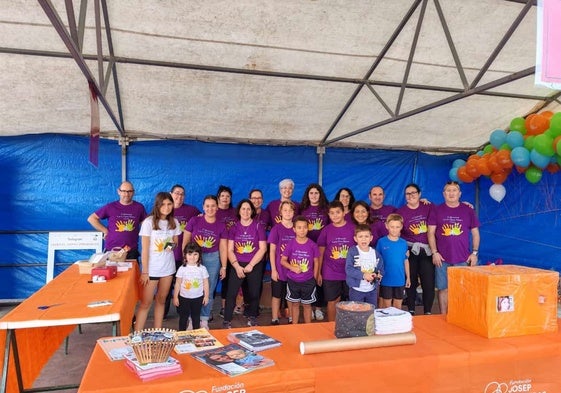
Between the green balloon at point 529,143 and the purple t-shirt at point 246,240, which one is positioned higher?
the green balloon at point 529,143

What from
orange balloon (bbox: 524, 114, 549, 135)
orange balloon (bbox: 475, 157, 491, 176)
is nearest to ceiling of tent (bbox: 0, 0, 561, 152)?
orange balloon (bbox: 524, 114, 549, 135)

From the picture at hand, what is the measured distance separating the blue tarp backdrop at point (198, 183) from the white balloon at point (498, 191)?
0.23 m

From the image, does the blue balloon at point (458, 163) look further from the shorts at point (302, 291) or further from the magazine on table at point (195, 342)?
the magazine on table at point (195, 342)

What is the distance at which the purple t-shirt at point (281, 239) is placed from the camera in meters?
3.38

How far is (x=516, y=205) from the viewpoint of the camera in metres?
5.51

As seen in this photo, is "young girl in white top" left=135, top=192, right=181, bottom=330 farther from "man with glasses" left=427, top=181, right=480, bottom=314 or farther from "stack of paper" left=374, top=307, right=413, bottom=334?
"man with glasses" left=427, top=181, right=480, bottom=314

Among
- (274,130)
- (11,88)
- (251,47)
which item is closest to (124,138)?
(11,88)

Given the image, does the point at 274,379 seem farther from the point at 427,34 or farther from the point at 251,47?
the point at 427,34

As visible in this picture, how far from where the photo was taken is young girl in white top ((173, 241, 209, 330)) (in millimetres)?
3035

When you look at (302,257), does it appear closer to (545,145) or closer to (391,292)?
(391,292)

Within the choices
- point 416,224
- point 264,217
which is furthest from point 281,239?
point 416,224

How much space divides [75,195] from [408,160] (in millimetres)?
4578

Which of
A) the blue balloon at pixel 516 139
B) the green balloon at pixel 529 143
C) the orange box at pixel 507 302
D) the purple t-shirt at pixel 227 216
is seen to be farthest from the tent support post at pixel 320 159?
the orange box at pixel 507 302

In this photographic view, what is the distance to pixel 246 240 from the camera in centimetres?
346
